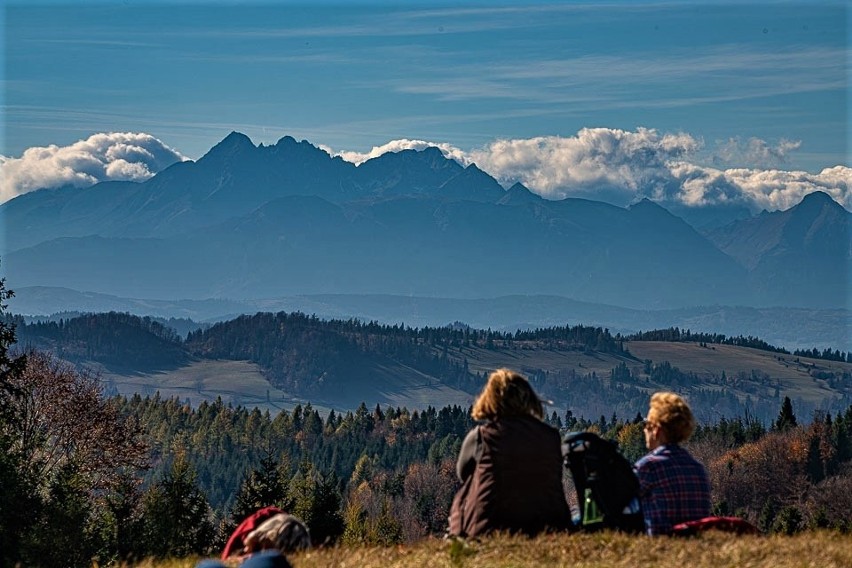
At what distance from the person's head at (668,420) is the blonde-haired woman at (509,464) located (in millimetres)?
1562

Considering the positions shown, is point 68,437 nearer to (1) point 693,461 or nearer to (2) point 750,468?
(1) point 693,461

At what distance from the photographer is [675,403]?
52.7 ft

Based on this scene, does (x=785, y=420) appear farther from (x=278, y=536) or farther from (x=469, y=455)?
(x=278, y=536)

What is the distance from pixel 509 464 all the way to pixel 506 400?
808 mm

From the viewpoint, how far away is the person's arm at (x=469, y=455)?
1541 centimetres

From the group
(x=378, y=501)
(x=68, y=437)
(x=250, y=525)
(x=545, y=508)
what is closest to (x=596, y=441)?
(x=545, y=508)

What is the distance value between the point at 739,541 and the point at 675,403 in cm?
194

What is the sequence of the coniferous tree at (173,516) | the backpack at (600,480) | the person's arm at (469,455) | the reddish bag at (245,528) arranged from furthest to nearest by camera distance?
the coniferous tree at (173,516)
the backpack at (600,480)
the person's arm at (469,455)
the reddish bag at (245,528)

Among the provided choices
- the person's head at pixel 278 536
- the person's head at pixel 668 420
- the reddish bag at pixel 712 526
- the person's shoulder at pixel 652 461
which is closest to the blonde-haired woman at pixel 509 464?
the person's shoulder at pixel 652 461

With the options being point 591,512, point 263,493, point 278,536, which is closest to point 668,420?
point 591,512

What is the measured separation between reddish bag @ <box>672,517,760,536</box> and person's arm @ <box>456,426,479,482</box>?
9.86 feet

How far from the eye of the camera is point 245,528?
13.3m

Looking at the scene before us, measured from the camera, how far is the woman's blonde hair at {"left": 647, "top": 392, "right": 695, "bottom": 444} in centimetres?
1603

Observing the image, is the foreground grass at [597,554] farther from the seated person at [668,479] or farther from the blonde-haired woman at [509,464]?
the seated person at [668,479]
